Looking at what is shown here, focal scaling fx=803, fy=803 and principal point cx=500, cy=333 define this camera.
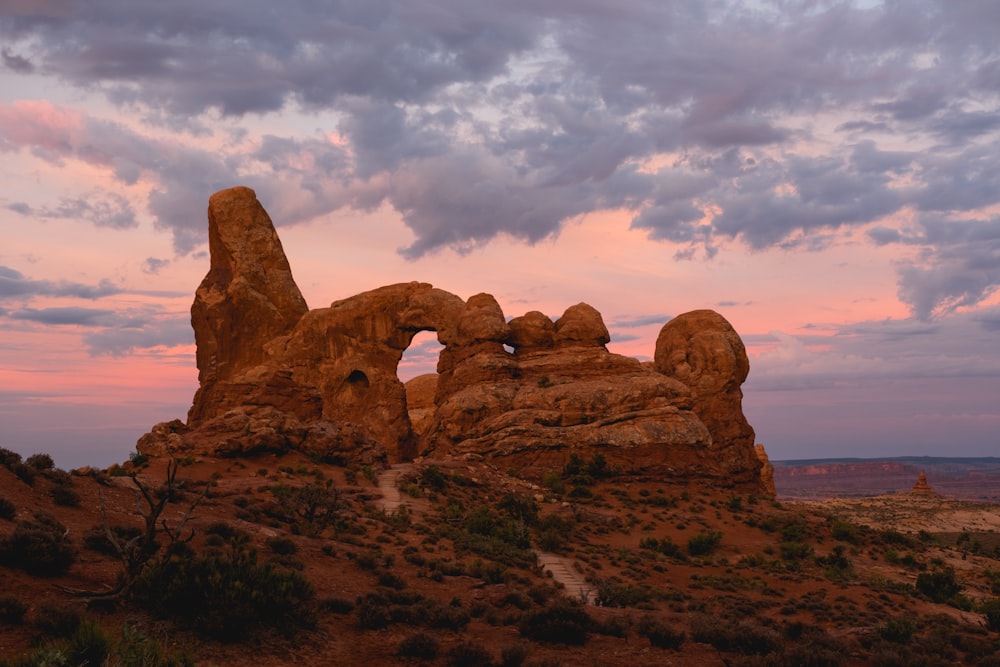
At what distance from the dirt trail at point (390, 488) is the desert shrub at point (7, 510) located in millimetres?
15907

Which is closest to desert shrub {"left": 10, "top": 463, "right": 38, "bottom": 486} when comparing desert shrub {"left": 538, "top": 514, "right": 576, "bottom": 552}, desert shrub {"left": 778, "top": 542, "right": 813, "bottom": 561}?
desert shrub {"left": 538, "top": 514, "right": 576, "bottom": 552}

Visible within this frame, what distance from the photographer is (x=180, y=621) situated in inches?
544

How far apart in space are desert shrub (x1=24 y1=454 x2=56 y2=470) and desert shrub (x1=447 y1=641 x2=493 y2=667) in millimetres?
15691

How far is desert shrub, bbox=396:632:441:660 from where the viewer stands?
1400 cm

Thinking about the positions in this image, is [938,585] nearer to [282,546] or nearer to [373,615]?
[373,615]

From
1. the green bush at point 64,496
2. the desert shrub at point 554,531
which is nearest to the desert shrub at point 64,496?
the green bush at point 64,496

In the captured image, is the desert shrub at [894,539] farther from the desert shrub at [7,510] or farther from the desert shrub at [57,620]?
the desert shrub at [57,620]

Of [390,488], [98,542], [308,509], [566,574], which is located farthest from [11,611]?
[390,488]

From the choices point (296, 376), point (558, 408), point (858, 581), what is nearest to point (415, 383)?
point (296, 376)

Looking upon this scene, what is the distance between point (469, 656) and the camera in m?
13.8

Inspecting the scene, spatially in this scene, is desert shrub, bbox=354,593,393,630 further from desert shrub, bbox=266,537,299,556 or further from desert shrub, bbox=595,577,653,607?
desert shrub, bbox=595,577,653,607

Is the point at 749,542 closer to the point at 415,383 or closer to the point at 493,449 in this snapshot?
the point at 493,449

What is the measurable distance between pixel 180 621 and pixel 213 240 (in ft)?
180

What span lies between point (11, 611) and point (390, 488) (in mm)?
25305
